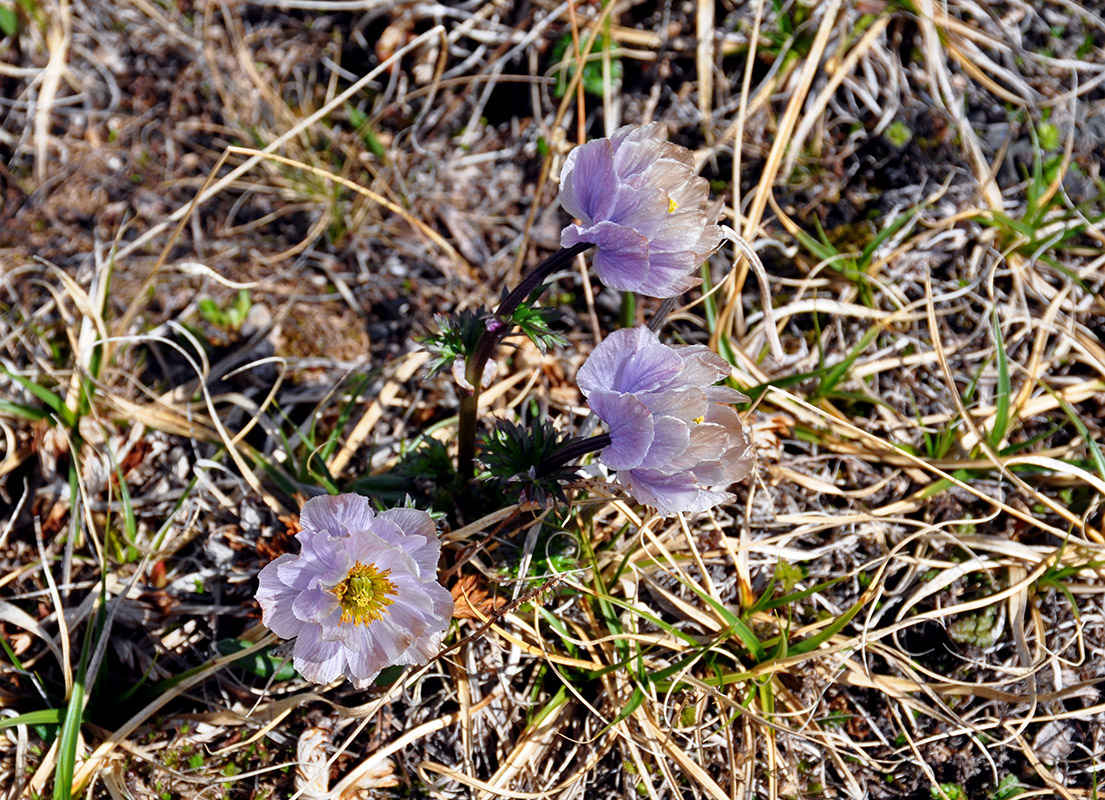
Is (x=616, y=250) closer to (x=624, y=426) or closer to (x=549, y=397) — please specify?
(x=624, y=426)

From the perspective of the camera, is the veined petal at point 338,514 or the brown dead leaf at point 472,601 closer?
the veined petal at point 338,514

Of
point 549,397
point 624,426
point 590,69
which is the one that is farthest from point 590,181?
point 590,69

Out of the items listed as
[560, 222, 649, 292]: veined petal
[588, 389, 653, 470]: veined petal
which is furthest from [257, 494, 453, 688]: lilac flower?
[560, 222, 649, 292]: veined petal

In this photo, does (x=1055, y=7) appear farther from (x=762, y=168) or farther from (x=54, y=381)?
(x=54, y=381)

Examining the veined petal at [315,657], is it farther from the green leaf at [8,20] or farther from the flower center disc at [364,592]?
the green leaf at [8,20]

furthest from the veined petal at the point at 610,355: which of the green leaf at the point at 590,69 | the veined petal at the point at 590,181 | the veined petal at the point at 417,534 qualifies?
the green leaf at the point at 590,69
